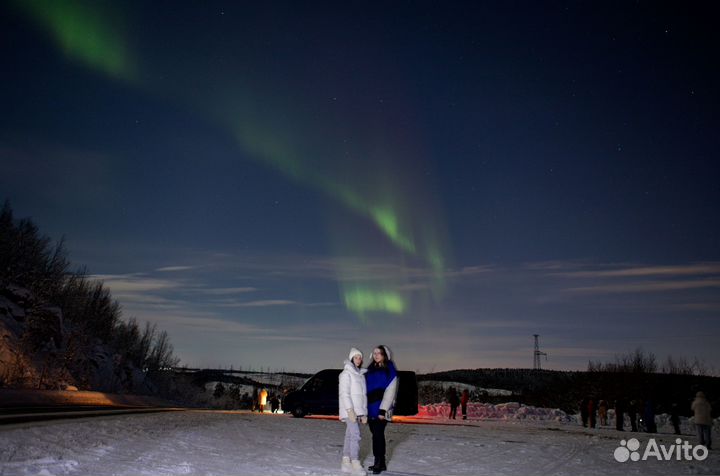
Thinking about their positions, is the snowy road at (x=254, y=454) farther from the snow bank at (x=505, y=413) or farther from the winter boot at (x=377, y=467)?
the snow bank at (x=505, y=413)

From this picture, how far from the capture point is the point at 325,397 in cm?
2786

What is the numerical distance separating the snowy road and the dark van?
10.4 meters

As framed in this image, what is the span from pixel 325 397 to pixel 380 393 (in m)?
18.9

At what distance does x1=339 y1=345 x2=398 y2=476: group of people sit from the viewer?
926 centimetres

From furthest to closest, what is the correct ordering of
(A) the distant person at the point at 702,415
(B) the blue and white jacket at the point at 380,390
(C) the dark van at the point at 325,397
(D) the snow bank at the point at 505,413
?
1. (D) the snow bank at the point at 505,413
2. (C) the dark van at the point at 325,397
3. (A) the distant person at the point at 702,415
4. (B) the blue and white jacket at the point at 380,390

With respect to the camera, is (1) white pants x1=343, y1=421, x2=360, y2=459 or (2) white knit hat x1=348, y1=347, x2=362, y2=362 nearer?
(1) white pants x1=343, y1=421, x2=360, y2=459

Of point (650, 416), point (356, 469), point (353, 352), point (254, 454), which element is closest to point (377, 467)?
point (356, 469)

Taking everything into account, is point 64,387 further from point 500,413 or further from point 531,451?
point 531,451

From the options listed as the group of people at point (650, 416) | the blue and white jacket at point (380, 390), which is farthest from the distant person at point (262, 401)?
the blue and white jacket at point (380, 390)

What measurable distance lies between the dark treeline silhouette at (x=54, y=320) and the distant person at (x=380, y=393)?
35275 mm

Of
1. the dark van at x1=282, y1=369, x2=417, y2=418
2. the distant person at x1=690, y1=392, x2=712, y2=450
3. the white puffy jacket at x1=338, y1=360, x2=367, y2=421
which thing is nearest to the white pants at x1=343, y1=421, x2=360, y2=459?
the white puffy jacket at x1=338, y1=360, x2=367, y2=421

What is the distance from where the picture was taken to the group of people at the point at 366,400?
364 inches

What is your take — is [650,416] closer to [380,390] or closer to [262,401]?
[262,401]

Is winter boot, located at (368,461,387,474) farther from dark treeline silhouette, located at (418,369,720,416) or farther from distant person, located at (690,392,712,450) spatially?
dark treeline silhouette, located at (418,369,720,416)
